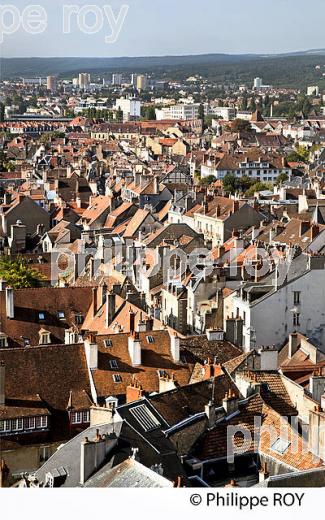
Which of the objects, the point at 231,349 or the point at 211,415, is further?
the point at 231,349

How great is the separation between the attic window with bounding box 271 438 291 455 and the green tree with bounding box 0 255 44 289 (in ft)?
25.5

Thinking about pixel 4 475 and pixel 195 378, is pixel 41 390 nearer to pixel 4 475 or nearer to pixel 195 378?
pixel 195 378

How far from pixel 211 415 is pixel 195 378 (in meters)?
1.88

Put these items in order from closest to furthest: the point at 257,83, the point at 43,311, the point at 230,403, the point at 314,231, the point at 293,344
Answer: the point at 230,403
the point at 293,344
the point at 43,311
the point at 314,231
the point at 257,83

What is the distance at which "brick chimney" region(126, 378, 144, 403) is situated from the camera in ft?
30.3

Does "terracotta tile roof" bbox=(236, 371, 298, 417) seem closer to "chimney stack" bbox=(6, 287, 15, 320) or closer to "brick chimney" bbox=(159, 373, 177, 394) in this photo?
"brick chimney" bbox=(159, 373, 177, 394)

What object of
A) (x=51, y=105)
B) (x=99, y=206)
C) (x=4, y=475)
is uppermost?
(x=4, y=475)

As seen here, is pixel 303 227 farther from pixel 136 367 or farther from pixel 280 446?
pixel 280 446

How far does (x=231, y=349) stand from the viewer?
35.7 ft

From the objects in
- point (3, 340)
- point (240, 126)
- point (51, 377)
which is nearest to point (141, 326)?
point (51, 377)

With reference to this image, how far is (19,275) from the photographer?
15672 mm

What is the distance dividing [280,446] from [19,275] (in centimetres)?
863

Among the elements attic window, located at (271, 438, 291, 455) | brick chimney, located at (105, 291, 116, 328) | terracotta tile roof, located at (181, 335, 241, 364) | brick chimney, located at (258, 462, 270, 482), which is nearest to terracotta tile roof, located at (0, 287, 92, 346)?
brick chimney, located at (105, 291, 116, 328)

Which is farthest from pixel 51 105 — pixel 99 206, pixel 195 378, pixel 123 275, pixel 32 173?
pixel 195 378
